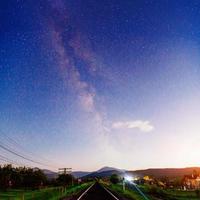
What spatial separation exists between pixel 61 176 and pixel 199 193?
365 ft

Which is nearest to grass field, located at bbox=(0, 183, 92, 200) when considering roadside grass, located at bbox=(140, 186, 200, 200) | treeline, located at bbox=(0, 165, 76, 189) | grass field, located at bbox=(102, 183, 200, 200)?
grass field, located at bbox=(102, 183, 200, 200)

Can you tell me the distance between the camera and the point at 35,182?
381 feet

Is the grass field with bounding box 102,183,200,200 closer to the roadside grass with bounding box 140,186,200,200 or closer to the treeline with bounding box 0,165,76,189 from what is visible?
the roadside grass with bounding box 140,186,200,200

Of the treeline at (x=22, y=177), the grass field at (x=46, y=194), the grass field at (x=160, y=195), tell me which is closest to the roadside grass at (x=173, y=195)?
the grass field at (x=160, y=195)

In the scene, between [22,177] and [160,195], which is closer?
[160,195]

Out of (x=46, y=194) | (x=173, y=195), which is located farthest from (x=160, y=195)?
(x=46, y=194)

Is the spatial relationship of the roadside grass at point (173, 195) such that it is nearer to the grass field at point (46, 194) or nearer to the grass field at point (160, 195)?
the grass field at point (160, 195)

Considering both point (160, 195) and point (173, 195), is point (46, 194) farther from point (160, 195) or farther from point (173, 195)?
point (173, 195)

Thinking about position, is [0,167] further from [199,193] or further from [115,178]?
[199,193]

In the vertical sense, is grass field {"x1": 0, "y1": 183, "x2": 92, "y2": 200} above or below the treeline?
below

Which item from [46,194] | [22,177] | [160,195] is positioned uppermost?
[22,177]

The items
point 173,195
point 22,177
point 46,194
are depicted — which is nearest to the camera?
point 46,194

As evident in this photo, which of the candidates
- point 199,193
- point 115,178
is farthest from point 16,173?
point 199,193

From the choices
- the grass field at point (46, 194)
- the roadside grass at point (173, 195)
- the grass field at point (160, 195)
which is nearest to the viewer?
the grass field at point (46, 194)
